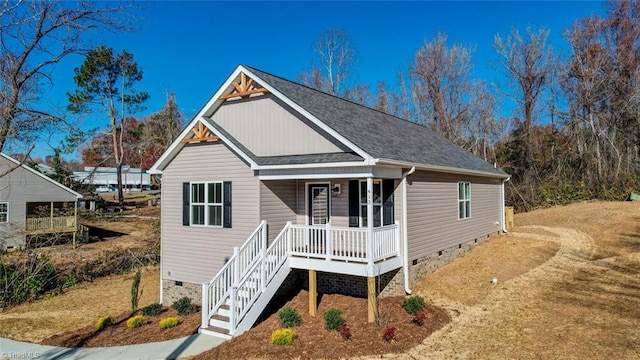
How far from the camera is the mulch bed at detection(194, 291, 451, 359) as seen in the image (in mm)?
8195

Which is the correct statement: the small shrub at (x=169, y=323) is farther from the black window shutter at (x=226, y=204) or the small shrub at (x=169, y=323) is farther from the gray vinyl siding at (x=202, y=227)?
the black window shutter at (x=226, y=204)

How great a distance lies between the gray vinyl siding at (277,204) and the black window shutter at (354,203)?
71.8 inches

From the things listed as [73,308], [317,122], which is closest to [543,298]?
[317,122]

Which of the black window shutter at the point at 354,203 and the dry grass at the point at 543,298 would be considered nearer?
the dry grass at the point at 543,298

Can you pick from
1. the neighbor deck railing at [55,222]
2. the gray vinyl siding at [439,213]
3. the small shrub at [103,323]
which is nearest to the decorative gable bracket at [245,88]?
the gray vinyl siding at [439,213]

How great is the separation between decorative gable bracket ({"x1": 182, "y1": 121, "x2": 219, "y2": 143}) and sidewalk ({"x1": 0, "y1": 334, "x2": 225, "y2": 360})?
584 centimetres

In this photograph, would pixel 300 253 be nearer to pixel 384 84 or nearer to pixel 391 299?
pixel 391 299

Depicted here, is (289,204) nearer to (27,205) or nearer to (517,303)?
(517,303)

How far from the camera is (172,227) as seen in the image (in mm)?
13078

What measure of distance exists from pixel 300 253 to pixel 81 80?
1426 inches

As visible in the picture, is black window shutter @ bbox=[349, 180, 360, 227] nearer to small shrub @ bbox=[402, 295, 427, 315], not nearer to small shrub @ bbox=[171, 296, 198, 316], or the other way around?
small shrub @ bbox=[402, 295, 427, 315]

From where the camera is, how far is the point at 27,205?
1088 inches

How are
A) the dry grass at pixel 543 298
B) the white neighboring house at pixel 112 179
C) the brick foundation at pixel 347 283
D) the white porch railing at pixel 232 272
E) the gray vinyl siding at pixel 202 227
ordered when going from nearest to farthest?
1. the dry grass at pixel 543 298
2. the white porch railing at pixel 232 272
3. the brick foundation at pixel 347 283
4. the gray vinyl siding at pixel 202 227
5. the white neighboring house at pixel 112 179

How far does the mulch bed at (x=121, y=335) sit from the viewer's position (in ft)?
31.9
